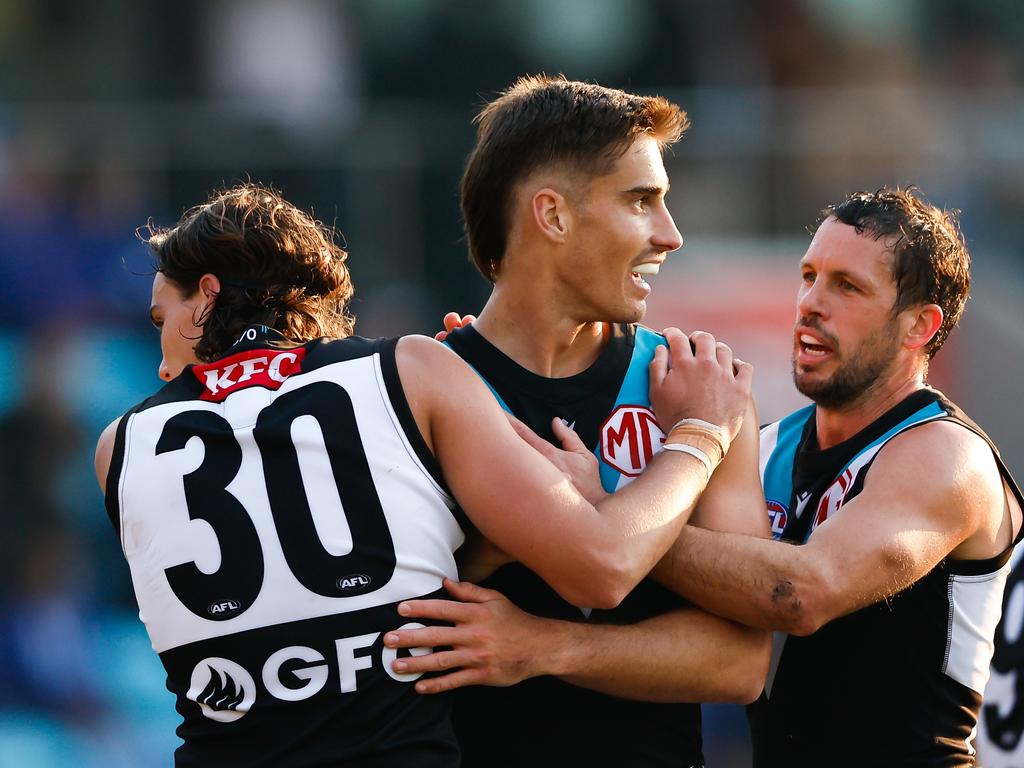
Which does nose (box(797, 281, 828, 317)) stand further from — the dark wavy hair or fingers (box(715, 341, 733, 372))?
the dark wavy hair

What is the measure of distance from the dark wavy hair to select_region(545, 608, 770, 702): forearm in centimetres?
108

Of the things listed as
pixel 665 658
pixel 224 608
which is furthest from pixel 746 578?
pixel 224 608

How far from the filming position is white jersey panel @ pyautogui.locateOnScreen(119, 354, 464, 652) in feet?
10.3

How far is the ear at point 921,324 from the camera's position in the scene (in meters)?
4.15

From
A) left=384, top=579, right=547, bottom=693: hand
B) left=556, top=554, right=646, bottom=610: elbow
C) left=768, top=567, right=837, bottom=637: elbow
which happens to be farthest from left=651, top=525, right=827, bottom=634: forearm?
left=384, top=579, right=547, bottom=693: hand

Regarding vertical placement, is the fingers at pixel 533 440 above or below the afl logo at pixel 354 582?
above

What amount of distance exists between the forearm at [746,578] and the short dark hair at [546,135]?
98 cm

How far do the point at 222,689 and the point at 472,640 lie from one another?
0.61m

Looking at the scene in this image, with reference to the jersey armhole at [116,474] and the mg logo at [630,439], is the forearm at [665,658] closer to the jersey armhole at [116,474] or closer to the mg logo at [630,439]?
the mg logo at [630,439]

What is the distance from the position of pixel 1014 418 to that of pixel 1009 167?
1897 mm

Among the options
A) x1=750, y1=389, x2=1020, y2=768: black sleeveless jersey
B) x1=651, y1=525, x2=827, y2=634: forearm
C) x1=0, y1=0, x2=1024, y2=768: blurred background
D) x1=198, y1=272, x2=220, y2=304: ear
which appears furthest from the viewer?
x1=0, y1=0, x2=1024, y2=768: blurred background

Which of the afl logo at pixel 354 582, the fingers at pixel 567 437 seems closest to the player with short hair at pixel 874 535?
the fingers at pixel 567 437

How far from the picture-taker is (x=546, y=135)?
3.63m

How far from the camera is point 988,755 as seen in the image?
Answer: 442 cm
